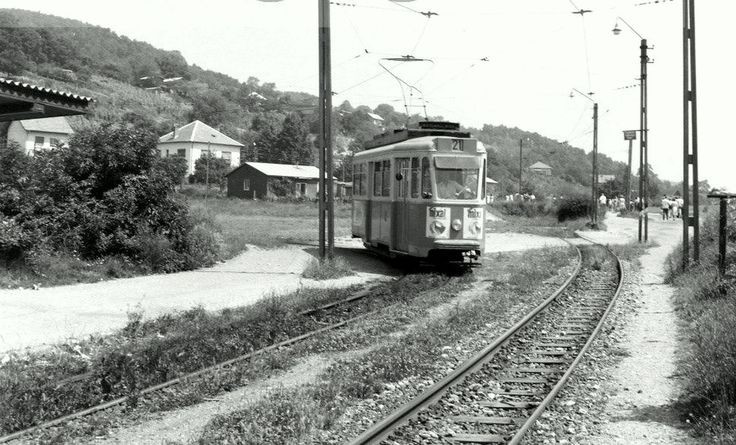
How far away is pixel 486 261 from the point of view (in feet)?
79.2

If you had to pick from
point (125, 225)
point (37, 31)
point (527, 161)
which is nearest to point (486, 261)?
point (125, 225)

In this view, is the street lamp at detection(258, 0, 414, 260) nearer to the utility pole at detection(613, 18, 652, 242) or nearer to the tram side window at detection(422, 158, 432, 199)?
the tram side window at detection(422, 158, 432, 199)

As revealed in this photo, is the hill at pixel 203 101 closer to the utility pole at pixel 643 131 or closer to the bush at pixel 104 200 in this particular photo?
the utility pole at pixel 643 131

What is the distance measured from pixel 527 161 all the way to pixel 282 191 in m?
101

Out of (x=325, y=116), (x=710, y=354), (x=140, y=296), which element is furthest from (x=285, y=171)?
(x=710, y=354)

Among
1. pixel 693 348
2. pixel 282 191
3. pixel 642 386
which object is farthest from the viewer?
pixel 282 191

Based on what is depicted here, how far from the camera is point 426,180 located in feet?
60.4

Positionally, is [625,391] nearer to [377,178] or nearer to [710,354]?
[710,354]

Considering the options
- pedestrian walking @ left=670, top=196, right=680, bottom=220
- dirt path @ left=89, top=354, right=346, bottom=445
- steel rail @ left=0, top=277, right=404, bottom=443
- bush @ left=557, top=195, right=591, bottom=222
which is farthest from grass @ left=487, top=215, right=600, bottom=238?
dirt path @ left=89, top=354, right=346, bottom=445

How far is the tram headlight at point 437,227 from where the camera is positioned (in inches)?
720

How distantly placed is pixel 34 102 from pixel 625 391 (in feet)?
33.0

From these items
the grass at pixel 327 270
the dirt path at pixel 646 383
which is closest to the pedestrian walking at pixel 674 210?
the dirt path at pixel 646 383

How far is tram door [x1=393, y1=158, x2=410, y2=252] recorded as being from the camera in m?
19.1

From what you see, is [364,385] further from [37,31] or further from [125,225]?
[37,31]
